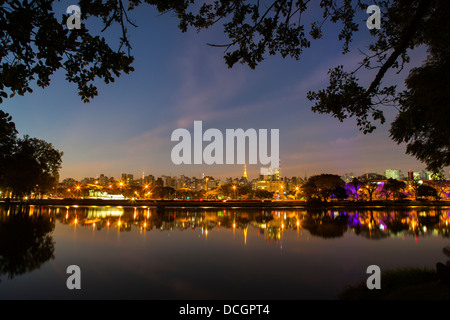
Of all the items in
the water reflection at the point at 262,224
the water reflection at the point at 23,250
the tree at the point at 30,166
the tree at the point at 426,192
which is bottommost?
the water reflection at the point at 262,224

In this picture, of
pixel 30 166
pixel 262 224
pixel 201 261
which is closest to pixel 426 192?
pixel 262 224

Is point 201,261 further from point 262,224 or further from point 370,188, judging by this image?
point 370,188

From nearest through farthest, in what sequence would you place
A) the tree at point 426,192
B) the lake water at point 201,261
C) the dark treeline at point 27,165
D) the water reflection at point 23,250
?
the lake water at point 201,261 < the water reflection at point 23,250 < the dark treeline at point 27,165 < the tree at point 426,192

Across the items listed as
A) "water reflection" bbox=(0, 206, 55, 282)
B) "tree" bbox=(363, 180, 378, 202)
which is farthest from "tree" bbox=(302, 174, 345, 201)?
"water reflection" bbox=(0, 206, 55, 282)

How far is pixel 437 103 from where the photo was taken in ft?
22.0

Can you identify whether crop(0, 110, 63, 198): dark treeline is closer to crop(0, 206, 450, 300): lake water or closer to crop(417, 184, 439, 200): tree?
crop(0, 206, 450, 300): lake water

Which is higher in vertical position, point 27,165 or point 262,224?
point 27,165

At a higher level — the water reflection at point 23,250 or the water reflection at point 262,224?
the water reflection at point 23,250

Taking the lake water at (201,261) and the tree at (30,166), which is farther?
the tree at (30,166)

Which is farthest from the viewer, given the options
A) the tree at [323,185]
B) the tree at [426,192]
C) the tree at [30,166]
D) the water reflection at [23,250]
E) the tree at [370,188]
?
the tree at [426,192]

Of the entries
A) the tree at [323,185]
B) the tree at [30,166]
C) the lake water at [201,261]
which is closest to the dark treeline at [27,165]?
the tree at [30,166]

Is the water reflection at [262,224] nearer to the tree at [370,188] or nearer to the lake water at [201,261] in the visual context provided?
the lake water at [201,261]

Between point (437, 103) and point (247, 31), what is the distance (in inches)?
210
